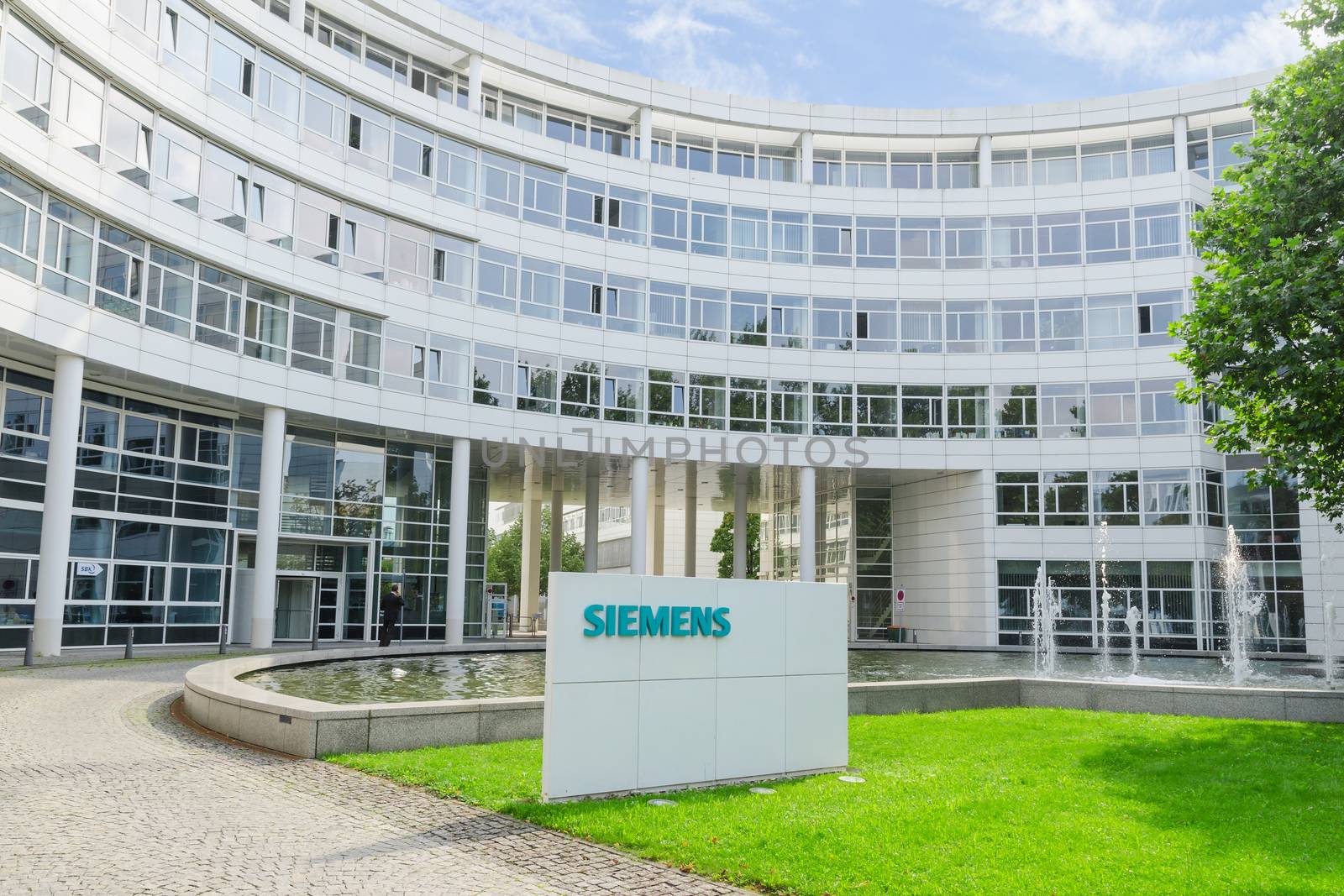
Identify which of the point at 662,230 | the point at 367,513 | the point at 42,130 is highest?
the point at 662,230

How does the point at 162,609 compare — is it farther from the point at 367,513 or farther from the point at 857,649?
the point at 857,649

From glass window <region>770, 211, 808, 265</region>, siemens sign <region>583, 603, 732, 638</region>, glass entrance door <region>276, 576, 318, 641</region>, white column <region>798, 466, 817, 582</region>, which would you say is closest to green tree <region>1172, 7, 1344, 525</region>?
siemens sign <region>583, 603, 732, 638</region>

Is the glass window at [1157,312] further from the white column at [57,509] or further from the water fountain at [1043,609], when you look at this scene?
the white column at [57,509]

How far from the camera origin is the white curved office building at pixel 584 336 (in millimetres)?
26938

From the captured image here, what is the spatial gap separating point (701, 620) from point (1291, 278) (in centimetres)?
1060

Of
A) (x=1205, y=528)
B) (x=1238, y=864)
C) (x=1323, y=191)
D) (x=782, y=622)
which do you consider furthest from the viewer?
(x=1205, y=528)

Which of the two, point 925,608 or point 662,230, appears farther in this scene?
point 925,608

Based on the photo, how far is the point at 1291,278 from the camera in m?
15.2

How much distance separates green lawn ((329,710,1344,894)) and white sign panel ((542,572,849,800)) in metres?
0.40

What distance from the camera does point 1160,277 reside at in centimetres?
3831

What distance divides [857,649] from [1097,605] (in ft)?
33.3

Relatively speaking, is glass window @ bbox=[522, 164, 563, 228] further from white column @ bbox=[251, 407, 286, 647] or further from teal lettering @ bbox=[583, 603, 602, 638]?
teal lettering @ bbox=[583, 603, 602, 638]

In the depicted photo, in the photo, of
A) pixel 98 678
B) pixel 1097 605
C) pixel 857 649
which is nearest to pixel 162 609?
pixel 98 678

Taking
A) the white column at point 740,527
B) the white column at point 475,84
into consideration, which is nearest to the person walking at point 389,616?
the white column at point 475,84
